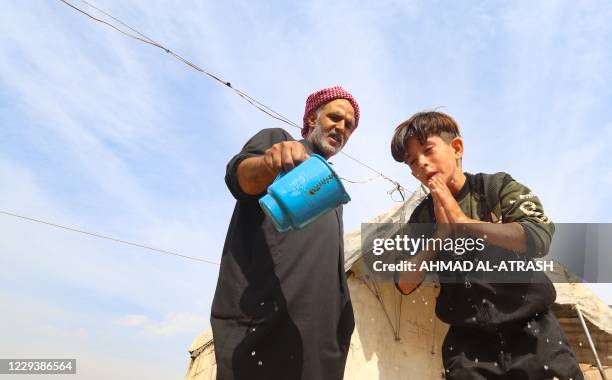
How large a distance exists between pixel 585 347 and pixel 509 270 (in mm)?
5391

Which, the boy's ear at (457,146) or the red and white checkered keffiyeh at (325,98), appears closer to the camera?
the boy's ear at (457,146)

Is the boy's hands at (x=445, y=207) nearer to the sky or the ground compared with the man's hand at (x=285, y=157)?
nearer to the ground

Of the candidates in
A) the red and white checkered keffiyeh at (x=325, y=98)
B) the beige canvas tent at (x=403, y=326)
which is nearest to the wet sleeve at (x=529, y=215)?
the red and white checkered keffiyeh at (x=325, y=98)

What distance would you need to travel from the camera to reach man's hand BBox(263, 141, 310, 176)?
136 centimetres

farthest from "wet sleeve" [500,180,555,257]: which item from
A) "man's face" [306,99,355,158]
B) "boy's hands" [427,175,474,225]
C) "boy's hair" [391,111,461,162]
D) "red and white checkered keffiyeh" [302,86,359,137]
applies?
"red and white checkered keffiyeh" [302,86,359,137]

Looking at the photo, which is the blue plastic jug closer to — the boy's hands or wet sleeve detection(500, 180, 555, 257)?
the boy's hands

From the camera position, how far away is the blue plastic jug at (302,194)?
134cm

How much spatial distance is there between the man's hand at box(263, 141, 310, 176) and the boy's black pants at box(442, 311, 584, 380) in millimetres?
1037

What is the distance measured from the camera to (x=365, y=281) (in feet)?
18.2

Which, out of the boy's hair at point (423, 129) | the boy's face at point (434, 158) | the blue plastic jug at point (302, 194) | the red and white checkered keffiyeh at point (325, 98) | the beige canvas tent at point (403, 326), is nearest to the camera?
the blue plastic jug at point (302, 194)

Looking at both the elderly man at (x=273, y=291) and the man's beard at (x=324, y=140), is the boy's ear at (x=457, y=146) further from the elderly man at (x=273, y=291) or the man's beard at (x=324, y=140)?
the elderly man at (x=273, y=291)

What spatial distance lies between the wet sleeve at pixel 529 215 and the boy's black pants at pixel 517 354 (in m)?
0.31

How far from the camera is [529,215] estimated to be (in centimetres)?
171

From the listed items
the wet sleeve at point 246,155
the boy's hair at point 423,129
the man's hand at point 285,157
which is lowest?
the man's hand at point 285,157
